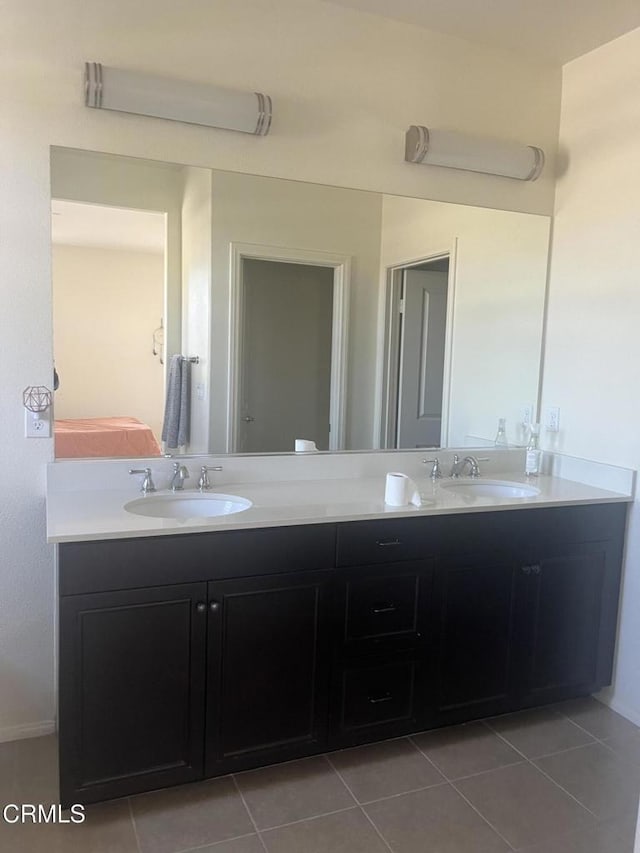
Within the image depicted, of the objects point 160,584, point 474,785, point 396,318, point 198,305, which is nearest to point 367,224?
point 396,318

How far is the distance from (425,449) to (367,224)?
967 mm

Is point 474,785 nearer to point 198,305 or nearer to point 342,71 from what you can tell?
point 198,305

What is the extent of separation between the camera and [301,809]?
6.43 feet

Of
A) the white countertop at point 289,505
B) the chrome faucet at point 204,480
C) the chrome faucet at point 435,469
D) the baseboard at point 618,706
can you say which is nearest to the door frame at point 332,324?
the chrome faucet at point 204,480

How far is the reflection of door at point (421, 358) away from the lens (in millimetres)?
2785

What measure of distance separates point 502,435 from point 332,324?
98 cm

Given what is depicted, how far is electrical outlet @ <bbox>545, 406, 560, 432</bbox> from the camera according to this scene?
9.47 feet

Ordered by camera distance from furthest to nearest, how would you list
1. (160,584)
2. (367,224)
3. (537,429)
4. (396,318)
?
(537,429) → (396,318) → (367,224) → (160,584)

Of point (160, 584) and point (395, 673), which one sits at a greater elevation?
point (160, 584)

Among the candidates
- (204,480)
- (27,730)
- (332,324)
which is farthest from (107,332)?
(27,730)

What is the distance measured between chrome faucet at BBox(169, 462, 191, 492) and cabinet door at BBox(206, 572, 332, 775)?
506mm

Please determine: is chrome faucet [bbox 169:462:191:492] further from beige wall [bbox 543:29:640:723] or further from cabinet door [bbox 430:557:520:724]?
beige wall [bbox 543:29:640:723]

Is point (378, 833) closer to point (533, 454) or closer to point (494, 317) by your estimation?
point (533, 454)

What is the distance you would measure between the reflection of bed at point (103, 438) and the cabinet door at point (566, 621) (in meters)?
1.46
